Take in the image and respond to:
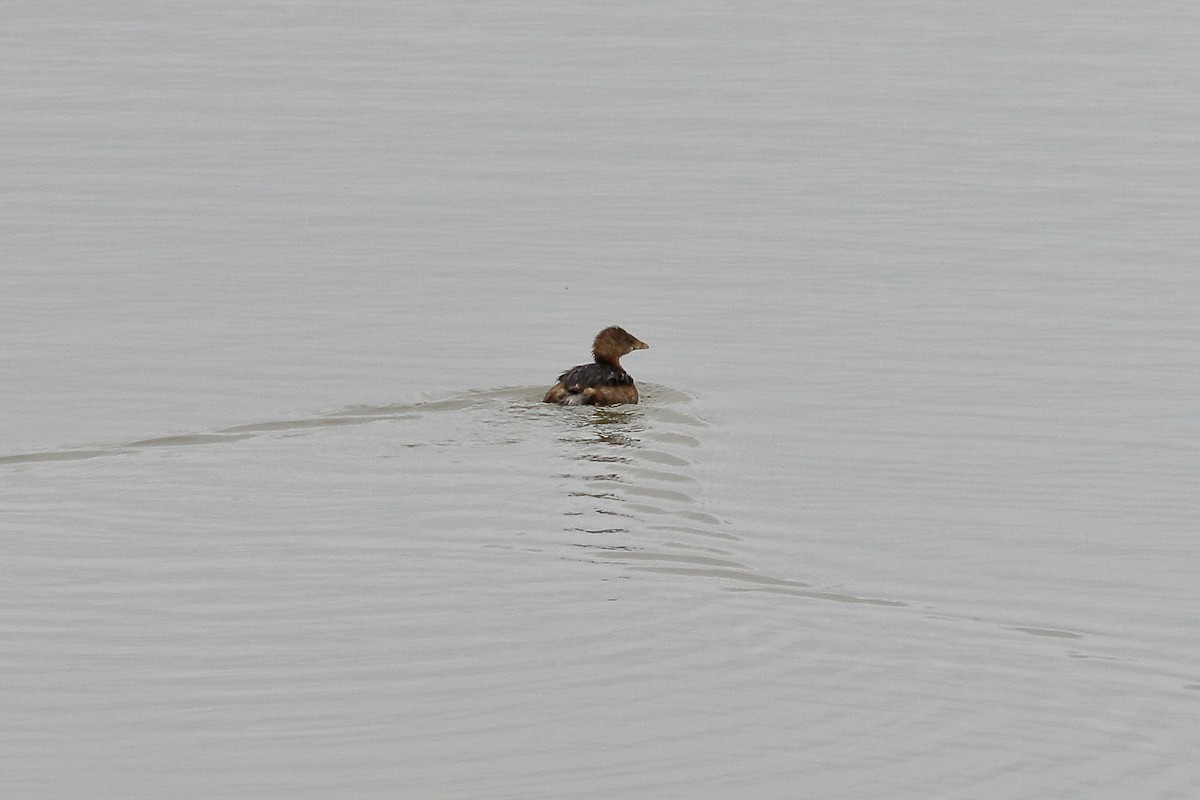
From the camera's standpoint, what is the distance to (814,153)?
2325 centimetres

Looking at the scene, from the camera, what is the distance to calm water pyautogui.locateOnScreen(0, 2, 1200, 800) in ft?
22.3

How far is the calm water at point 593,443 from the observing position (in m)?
6.79

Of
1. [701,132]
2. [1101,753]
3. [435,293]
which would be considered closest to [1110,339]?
[435,293]

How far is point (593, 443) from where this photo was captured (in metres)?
11.8

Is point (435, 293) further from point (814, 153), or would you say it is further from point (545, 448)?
point (814, 153)

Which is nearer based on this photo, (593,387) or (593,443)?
(593,443)

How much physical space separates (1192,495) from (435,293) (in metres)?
7.37

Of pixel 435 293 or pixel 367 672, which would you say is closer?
pixel 367 672

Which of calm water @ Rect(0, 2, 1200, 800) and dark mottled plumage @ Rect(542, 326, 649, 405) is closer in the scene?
calm water @ Rect(0, 2, 1200, 800)

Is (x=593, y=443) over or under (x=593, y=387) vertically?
under

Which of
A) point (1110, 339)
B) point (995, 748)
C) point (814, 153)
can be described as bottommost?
point (995, 748)

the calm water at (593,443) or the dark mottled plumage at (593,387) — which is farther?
the dark mottled plumage at (593,387)

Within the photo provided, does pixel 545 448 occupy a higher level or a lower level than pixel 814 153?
lower

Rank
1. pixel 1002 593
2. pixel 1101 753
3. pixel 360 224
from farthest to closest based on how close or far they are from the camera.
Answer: pixel 360 224 → pixel 1002 593 → pixel 1101 753
